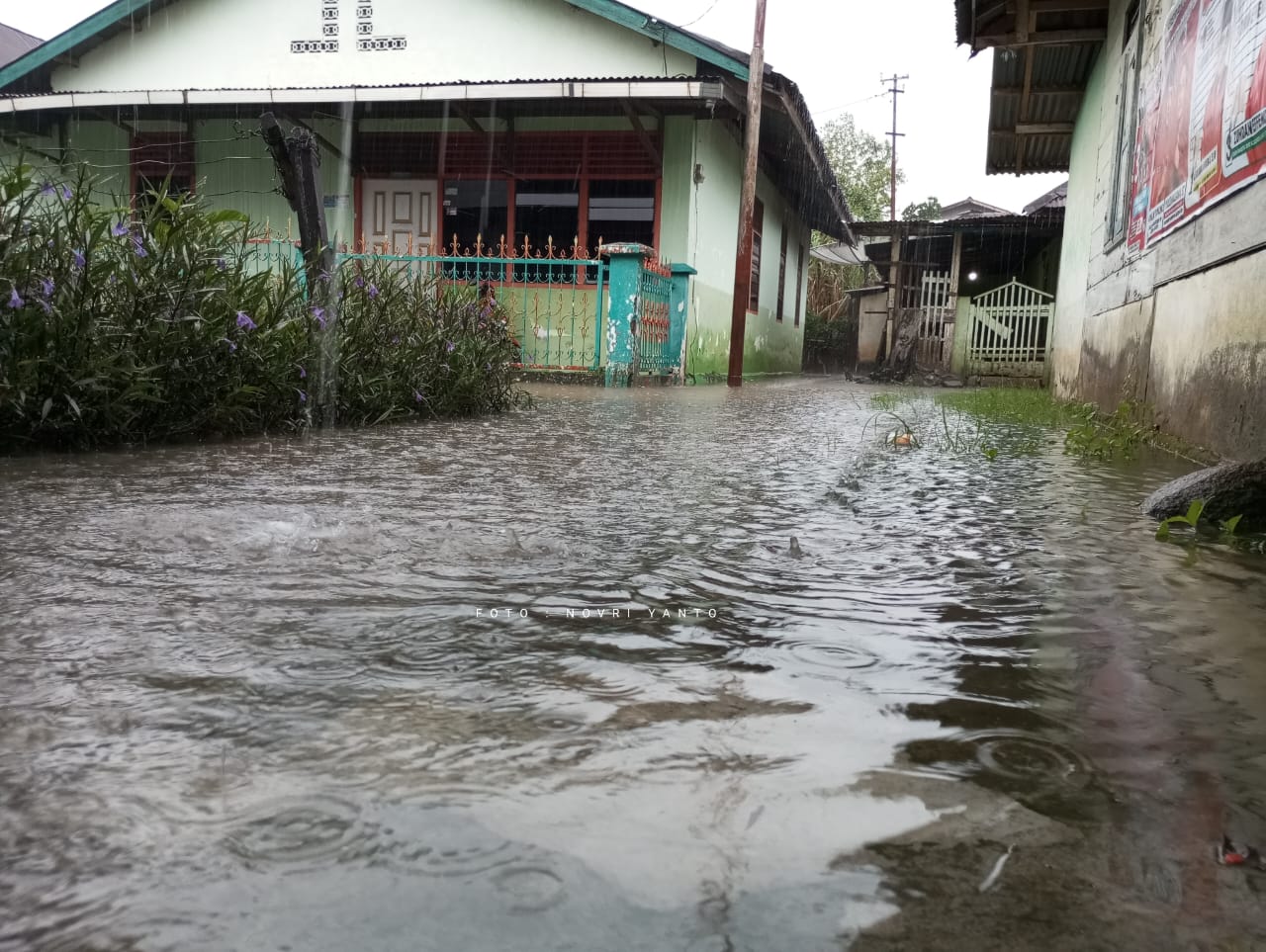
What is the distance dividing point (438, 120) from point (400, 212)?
129 centimetres

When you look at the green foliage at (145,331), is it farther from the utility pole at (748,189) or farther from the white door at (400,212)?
the white door at (400,212)

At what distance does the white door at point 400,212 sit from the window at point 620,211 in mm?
2114

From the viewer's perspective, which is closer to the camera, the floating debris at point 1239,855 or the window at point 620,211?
the floating debris at point 1239,855

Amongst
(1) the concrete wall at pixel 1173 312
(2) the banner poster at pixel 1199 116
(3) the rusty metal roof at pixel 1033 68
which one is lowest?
(1) the concrete wall at pixel 1173 312

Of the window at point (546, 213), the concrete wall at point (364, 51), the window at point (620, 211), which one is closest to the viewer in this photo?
the concrete wall at point (364, 51)

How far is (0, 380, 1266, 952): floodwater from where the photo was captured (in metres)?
0.78

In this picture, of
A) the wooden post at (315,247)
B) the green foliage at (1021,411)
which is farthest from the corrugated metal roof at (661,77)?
the wooden post at (315,247)

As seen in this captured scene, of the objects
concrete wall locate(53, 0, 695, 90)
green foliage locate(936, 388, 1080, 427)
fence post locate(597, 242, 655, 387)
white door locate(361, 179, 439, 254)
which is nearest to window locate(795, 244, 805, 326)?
concrete wall locate(53, 0, 695, 90)

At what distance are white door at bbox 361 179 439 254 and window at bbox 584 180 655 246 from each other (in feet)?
6.94

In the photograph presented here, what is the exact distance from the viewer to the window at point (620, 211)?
39.3 feet

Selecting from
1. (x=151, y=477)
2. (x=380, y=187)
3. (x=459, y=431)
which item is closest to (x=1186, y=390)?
(x=459, y=431)

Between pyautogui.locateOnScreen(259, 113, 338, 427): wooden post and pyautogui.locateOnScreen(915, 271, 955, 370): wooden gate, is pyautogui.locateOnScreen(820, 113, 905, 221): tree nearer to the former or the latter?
pyautogui.locateOnScreen(915, 271, 955, 370): wooden gate

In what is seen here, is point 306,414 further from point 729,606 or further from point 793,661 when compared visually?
point 793,661

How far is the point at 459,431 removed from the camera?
4.81 meters
